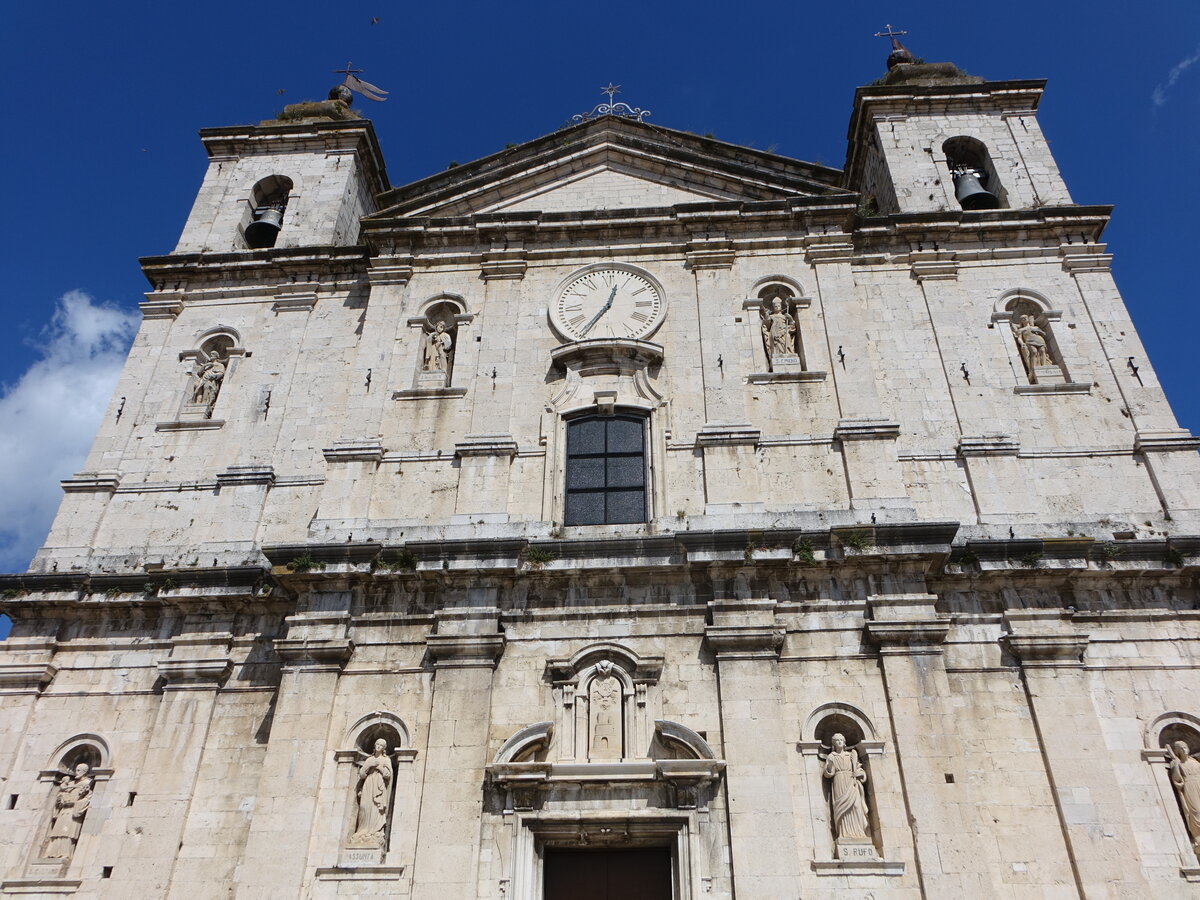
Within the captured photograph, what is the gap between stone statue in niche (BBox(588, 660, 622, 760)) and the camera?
11227 millimetres

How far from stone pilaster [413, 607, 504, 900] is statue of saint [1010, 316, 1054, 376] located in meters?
9.05

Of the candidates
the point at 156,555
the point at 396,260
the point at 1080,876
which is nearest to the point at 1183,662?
the point at 1080,876

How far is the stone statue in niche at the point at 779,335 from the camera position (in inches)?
573

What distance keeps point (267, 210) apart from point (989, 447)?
45.3ft

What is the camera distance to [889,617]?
462 inches

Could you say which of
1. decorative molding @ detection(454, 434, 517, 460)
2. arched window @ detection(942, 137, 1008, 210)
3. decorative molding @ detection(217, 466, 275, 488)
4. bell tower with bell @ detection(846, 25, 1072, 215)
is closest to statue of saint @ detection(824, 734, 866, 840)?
decorative molding @ detection(454, 434, 517, 460)

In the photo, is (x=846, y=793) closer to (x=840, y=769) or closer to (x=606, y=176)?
(x=840, y=769)

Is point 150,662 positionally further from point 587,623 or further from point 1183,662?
point 1183,662

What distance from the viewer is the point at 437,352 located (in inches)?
598

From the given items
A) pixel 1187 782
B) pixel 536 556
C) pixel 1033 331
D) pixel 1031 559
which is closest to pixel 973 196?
pixel 1033 331

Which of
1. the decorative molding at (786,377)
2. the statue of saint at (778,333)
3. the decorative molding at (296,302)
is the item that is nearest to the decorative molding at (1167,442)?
the decorative molding at (786,377)

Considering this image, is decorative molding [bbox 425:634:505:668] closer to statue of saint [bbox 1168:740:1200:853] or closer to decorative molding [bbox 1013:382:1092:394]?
statue of saint [bbox 1168:740:1200:853]

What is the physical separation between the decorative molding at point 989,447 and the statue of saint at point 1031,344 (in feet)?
5.64

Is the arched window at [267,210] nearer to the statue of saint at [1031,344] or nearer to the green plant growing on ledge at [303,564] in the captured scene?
the green plant growing on ledge at [303,564]
